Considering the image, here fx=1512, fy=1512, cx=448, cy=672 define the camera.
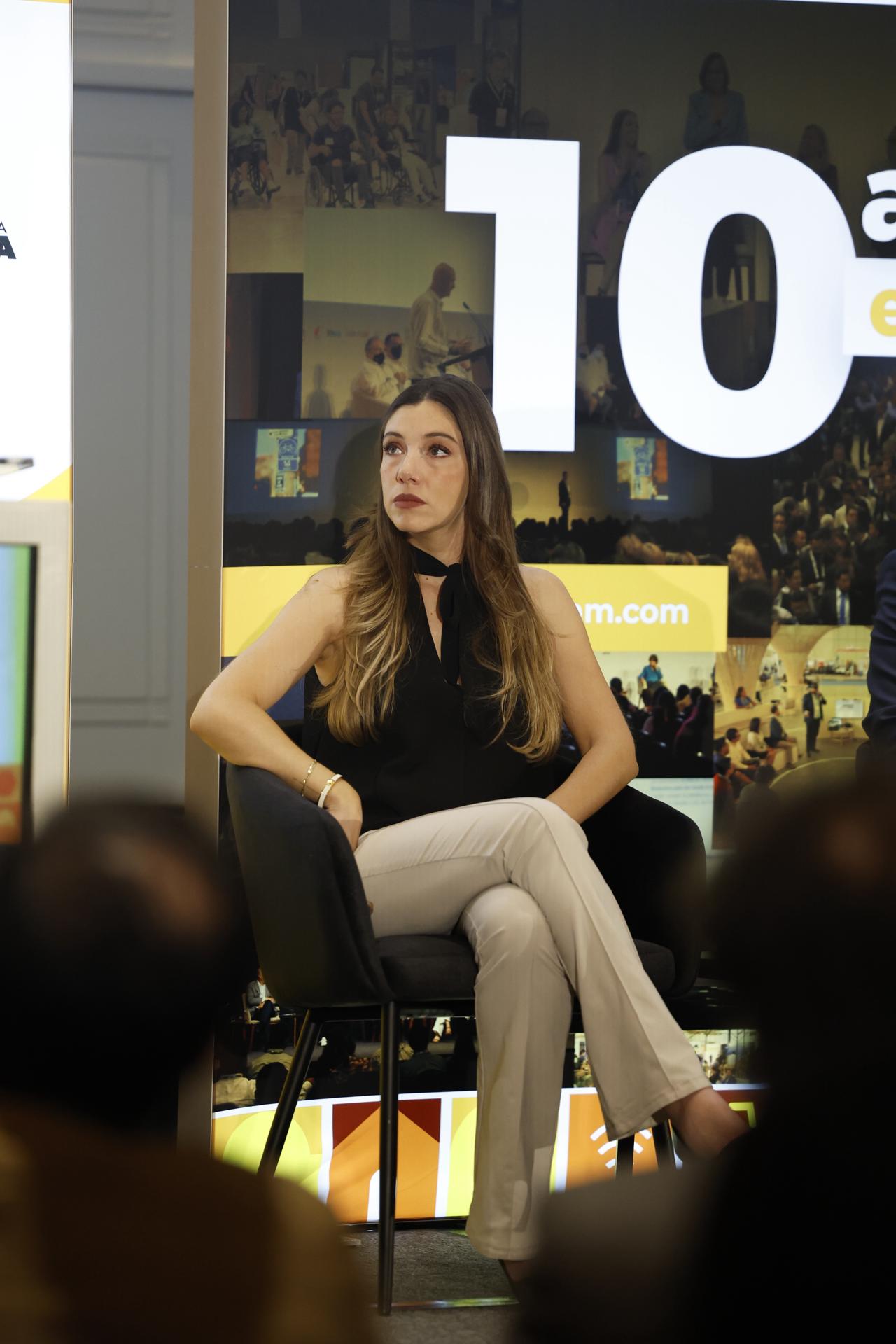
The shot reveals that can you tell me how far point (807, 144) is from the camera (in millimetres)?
3533

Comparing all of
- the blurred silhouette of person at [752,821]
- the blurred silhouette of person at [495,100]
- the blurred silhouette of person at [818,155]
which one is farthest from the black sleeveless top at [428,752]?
the blurred silhouette of person at [752,821]

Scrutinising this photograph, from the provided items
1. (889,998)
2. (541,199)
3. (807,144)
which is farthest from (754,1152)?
(807,144)

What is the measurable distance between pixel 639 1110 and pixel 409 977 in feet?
1.49

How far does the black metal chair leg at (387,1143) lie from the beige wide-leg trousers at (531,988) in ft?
0.56

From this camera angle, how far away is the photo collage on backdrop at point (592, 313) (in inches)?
133

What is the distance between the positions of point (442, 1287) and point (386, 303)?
2.07 meters

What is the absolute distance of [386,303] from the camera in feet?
11.2

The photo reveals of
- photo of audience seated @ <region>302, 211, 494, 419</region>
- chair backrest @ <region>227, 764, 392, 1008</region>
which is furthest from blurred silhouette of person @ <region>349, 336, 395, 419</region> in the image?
chair backrest @ <region>227, 764, 392, 1008</region>

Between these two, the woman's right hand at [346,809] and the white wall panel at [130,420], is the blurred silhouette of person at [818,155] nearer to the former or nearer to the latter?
the white wall panel at [130,420]

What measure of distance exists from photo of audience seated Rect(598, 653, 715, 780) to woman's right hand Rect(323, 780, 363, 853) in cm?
92

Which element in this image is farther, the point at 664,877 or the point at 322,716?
the point at 322,716

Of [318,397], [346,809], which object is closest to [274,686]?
[346,809]

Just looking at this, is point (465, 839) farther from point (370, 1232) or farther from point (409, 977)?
point (370, 1232)

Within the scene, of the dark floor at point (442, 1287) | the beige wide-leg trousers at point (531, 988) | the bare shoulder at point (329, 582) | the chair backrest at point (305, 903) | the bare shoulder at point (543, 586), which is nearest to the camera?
the beige wide-leg trousers at point (531, 988)
